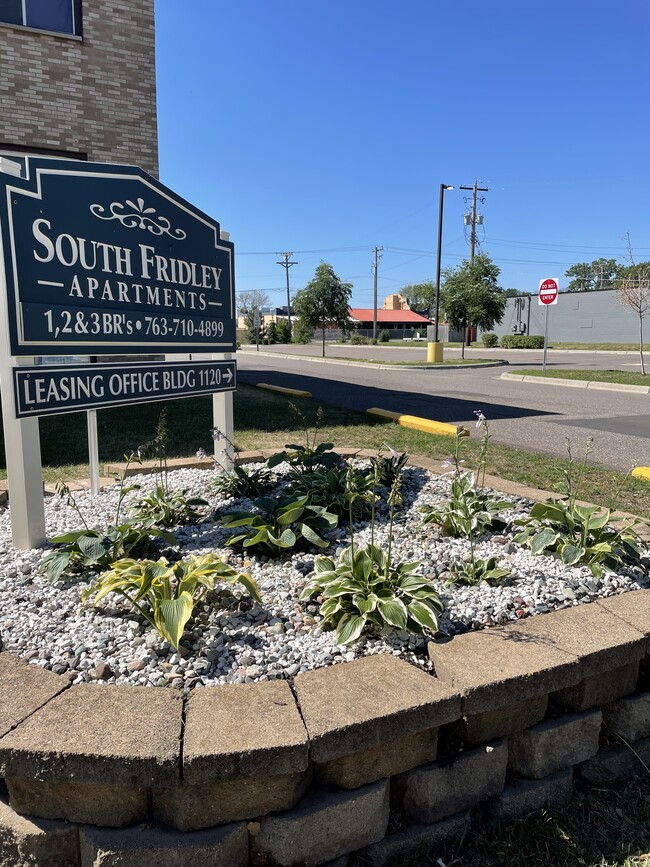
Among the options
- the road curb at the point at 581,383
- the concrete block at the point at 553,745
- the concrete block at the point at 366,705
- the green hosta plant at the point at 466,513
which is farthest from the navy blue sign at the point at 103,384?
the road curb at the point at 581,383

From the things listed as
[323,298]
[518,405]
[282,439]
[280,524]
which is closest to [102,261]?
A: [280,524]

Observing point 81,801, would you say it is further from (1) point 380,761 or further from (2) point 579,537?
(2) point 579,537

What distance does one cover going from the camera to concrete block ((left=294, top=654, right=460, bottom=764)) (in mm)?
1815

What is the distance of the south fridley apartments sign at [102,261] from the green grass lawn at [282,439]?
1.08 m

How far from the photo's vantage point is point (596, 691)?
2336mm

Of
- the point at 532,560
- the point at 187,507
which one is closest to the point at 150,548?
the point at 187,507

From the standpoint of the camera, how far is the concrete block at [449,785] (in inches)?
79.5

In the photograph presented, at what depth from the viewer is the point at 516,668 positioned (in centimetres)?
210

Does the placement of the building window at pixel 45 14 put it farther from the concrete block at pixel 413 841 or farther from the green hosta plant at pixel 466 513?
the concrete block at pixel 413 841

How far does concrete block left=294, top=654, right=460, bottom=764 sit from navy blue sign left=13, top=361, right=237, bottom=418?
6.83 feet

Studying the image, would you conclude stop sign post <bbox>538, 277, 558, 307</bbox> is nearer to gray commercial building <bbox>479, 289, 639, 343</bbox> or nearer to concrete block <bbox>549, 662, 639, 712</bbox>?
concrete block <bbox>549, 662, 639, 712</bbox>

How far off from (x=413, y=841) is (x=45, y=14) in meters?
12.0

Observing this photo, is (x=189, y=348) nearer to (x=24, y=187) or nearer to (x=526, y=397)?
(x=24, y=187)

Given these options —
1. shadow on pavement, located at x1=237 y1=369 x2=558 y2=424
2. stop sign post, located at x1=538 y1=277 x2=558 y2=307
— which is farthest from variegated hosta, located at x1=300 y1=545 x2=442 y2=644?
stop sign post, located at x1=538 y1=277 x2=558 y2=307
